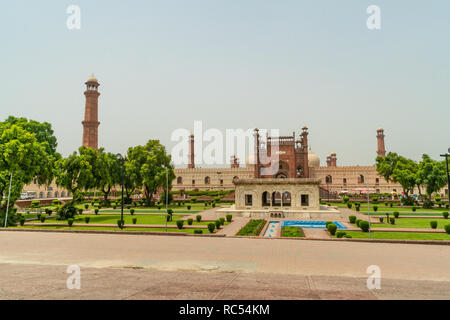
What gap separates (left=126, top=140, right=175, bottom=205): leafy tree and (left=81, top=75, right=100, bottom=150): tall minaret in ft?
84.7

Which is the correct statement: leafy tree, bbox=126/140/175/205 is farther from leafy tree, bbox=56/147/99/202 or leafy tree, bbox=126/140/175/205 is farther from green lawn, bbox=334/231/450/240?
green lawn, bbox=334/231/450/240

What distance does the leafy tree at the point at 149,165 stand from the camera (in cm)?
4150

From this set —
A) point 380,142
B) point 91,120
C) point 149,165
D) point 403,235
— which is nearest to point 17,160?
point 149,165

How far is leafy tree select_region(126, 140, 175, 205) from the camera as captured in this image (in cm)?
4150

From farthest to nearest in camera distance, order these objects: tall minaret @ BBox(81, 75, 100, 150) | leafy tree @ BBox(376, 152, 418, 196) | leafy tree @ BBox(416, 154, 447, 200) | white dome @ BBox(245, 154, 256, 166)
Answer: white dome @ BBox(245, 154, 256, 166) < tall minaret @ BBox(81, 75, 100, 150) < leafy tree @ BBox(376, 152, 418, 196) < leafy tree @ BBox(416, 154, 447, 200)

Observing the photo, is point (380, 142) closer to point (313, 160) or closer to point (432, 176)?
point (313, 160)

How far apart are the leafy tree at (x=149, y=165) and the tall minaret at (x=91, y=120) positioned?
25.8 m

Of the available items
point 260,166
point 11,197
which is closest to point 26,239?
point 11,197

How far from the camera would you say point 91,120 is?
66438mm

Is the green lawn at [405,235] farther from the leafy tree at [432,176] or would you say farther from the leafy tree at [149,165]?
the leafy tree at [149,165]

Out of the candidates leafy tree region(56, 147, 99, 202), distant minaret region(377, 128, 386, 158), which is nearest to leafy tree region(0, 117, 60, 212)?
leafy tree region(56, 147, 99, 202)

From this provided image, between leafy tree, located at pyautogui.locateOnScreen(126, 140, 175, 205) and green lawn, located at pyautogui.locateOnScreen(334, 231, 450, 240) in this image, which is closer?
green lawn, located at pyautogui.locateOnScreen(334, 231, 450, 240)

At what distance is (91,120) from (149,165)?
32666 mm

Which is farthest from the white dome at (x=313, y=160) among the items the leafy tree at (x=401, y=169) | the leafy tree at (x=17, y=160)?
the leafy tree at (x=17, y=160)
